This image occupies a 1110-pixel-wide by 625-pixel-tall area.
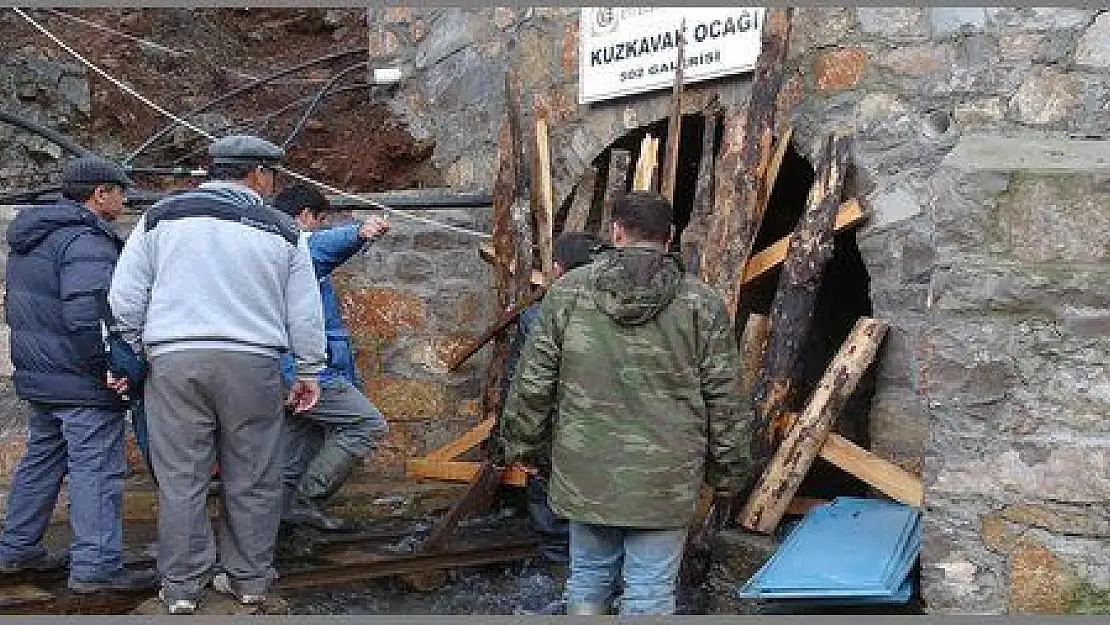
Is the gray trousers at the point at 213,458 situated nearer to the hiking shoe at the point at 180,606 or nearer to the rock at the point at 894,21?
the hiking shoe at the point at 180,606

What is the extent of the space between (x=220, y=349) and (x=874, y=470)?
8.08 feet

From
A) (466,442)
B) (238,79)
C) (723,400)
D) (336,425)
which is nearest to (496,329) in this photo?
(466,442)

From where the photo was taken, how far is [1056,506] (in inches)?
151

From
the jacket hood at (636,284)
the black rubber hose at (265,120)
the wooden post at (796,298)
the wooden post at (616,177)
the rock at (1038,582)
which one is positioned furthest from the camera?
the black rubber hose at (265,120)

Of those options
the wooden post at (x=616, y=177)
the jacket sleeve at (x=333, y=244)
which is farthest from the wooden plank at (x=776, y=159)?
the jacket sleeve at (x=333, y=244)

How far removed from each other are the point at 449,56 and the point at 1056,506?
17.9 feet

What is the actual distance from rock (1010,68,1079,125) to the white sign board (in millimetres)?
1162

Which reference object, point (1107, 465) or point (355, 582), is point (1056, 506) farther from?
point (355, 582)

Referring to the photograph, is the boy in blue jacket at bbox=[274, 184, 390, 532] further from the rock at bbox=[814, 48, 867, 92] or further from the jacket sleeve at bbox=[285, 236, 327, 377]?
the rock at bbox=[814, 48, 867, 92]

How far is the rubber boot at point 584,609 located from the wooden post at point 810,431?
117 cm

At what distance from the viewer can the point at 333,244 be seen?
5.38 m

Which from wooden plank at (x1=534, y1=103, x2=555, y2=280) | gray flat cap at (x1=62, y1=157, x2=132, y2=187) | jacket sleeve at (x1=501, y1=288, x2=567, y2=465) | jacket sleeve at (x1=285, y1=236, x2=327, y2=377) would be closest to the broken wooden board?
jacket sleeve at (x1=501, y1=288, x2=567, y2=465)

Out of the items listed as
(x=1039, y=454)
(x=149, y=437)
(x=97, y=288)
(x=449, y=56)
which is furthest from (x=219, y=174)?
(x=449, y=56)

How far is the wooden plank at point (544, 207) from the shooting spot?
680cm
